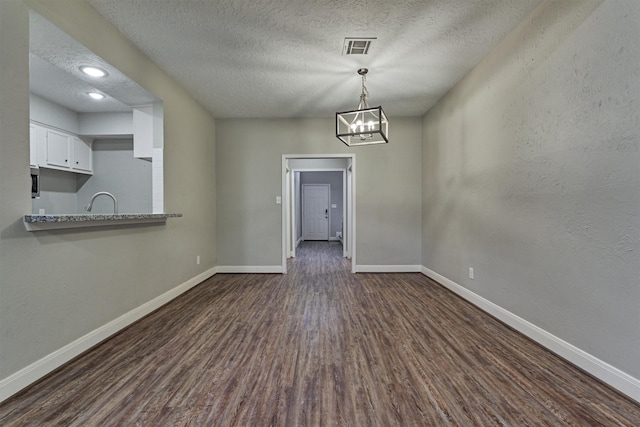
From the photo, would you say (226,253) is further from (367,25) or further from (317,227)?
(317,227)

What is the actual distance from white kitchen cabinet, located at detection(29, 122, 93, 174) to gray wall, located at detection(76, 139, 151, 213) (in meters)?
0.15

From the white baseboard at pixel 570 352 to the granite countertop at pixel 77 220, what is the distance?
3.32 m

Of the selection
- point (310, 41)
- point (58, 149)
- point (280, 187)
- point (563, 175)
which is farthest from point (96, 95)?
point (563, 175)

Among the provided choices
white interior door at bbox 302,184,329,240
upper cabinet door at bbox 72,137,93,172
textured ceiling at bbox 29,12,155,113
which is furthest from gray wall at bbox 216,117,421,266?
white interior door at bbox 302,184,329,240

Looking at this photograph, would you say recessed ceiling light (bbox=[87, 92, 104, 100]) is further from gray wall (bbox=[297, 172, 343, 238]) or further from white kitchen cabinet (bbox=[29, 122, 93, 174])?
gray wall (bbox=[297, 172, 343, 238])

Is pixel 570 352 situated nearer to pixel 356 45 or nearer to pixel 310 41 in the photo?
pixel 356 45

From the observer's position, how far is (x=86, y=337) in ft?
6.64

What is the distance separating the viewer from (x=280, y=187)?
180 inches

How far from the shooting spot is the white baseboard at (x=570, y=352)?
4.96 ft

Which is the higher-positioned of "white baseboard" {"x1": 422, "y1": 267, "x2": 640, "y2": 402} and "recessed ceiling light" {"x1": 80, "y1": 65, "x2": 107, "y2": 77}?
"recessed ceiling light" {"x1": 80, "y1": 65, "x2": 107, "y2": 77}

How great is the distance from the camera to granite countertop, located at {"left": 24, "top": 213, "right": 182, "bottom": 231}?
5.36 feet

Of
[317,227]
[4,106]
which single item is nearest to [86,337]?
[4,106]

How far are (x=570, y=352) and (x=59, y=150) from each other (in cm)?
601

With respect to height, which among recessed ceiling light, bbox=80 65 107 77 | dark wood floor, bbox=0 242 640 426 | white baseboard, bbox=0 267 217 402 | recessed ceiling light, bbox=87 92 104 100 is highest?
recessed ceiling light, bbox=87 92 104 100
